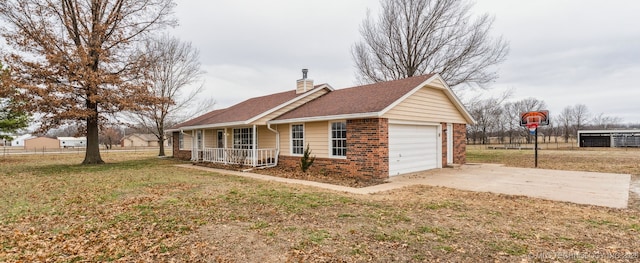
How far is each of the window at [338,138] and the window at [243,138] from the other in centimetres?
566

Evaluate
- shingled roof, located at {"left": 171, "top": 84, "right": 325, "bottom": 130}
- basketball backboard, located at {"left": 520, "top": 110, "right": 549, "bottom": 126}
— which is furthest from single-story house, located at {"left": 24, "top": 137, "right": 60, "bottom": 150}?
basketball backboard, located at {"left": 520, "top": 110, "right": 549, "bottom": 126}

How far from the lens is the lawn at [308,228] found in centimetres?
385

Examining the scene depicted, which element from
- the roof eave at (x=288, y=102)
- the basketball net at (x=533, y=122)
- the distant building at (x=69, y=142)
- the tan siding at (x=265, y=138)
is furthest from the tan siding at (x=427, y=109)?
the distant building at (x=69, y=142)

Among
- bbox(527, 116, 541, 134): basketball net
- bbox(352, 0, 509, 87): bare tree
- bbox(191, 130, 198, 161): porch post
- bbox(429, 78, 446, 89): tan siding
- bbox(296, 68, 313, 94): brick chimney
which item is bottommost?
bbox(191, 130, 198, 161): porch post

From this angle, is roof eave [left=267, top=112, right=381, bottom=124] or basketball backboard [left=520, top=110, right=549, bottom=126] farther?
basketball backboard [left=520, top=110, right=549, bottom=126]

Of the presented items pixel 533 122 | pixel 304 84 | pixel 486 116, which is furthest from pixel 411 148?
pixel 486 116

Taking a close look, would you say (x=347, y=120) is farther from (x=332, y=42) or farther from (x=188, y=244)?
(x=332, y=42)

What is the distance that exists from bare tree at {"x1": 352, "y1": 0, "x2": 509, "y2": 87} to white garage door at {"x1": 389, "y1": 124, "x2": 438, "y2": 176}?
8622 mm

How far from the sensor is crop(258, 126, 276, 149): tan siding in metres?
14.7

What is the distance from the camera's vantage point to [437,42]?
2016 cm

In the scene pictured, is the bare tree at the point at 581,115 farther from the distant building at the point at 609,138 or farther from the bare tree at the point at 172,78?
the bare tree at the point at 172,78

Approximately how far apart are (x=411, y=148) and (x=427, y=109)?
189 centimetres

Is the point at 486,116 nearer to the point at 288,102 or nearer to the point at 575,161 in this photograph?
the point at 575,161

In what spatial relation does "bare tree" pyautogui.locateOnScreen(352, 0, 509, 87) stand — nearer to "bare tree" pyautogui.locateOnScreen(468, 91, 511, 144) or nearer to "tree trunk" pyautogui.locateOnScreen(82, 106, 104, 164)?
"bare tree" pyautogui.locateOnScreen(468, 91, 511, 144)
